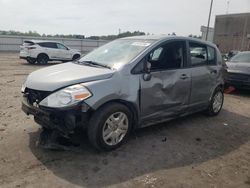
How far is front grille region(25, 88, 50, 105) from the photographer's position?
393cm

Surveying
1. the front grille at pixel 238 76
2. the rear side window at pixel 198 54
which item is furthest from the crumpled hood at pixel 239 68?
the rear side window at pixel 198 54

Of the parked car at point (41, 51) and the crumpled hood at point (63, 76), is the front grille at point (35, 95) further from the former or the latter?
the parked car at point (41, 51)

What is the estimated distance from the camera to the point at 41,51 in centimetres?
1842

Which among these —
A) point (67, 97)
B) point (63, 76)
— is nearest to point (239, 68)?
point (63, 76)

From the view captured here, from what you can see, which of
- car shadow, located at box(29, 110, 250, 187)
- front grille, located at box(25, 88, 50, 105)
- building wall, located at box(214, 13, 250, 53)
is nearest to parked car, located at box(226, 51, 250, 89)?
car shadow, located at box(29, 110, 250, 187)

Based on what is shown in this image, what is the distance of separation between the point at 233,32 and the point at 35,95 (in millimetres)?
47111

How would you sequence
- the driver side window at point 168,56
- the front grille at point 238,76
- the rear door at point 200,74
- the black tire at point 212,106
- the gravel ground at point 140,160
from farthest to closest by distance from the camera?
the front grille at point 238,76 → the black tire at point 212,106 → the rear door at point 200,74 → the driver side window at point 168,56 → the gravel ground at point 140,160

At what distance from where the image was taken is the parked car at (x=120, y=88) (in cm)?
383

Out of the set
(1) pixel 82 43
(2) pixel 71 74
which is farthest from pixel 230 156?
(1) pixel 82 43

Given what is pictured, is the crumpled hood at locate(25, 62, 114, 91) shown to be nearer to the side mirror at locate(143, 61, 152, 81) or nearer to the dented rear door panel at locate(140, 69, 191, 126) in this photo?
the side mirror at locate(143, 61, 152, 81)

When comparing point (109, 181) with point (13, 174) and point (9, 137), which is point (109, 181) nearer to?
point (13, 174)

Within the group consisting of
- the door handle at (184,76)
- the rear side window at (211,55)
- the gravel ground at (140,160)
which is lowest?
the gravel ground at (140,160)

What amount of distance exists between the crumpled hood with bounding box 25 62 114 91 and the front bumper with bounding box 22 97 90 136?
0.34 m

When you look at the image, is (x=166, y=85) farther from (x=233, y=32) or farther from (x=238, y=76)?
(x=233, y=32)
